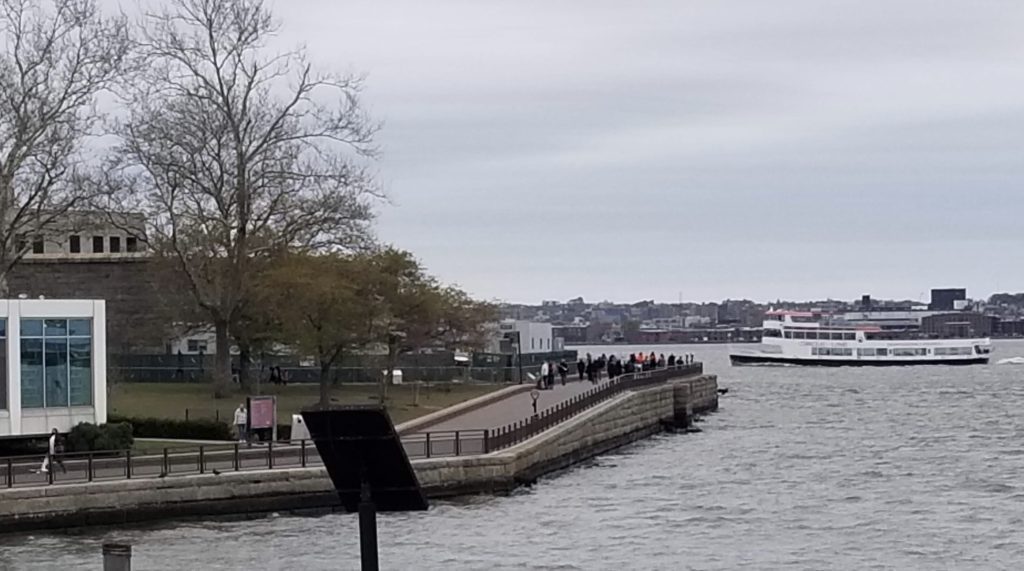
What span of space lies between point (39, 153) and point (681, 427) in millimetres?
34334

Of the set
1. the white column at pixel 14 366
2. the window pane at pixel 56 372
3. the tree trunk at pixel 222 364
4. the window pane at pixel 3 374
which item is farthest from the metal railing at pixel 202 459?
the tree trunk at pixel 222 364

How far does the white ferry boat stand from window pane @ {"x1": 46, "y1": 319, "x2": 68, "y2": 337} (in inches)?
5427

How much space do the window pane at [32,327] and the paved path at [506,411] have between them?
12.9 meters

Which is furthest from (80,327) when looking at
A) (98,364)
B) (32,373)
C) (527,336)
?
(527,336)

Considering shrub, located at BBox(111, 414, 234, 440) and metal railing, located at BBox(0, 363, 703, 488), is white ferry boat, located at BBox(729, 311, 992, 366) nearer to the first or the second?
shrub, located at BBox(111, 414, 234, 440)

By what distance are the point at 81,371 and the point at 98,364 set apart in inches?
23.8

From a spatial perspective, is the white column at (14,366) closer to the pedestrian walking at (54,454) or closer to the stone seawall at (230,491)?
the pedestrian walking at (54,454)

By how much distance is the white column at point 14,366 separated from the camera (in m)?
46.3

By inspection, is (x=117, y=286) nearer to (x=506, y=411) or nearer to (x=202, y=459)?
(x=506, y=411)

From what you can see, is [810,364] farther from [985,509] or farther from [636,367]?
[985,509]

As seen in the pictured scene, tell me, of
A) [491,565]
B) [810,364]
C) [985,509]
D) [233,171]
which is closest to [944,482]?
[985,509]

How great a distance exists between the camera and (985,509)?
1692 inches

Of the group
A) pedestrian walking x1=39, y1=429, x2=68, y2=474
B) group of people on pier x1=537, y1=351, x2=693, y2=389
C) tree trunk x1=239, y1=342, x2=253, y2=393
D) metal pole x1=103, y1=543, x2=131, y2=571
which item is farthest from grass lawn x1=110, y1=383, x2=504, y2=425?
metal pole x1=103, y1=543, x2=131, y2=571

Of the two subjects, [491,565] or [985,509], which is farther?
[985,509]
